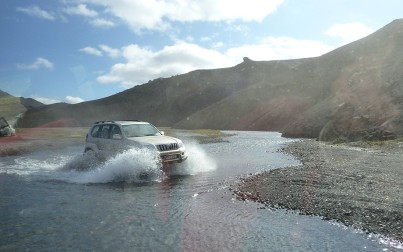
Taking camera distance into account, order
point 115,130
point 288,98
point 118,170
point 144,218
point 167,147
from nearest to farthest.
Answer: point 144,218, point 118,170, point 167,147, point 115,130, point 288,98

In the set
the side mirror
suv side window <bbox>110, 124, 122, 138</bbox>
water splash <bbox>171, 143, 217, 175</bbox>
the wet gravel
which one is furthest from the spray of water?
the wet gravel

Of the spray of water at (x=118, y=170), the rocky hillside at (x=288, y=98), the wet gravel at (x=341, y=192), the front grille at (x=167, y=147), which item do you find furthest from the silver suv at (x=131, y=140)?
the rocky hillside at (x=288, y=98)

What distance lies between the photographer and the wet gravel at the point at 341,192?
328 inches

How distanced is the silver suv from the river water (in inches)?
22.8

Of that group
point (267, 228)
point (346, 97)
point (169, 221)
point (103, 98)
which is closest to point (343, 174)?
point (267, 228)

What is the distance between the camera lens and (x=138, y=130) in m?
16.3

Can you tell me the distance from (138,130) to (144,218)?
785 cm

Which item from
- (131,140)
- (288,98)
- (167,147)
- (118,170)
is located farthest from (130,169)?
(288,98)

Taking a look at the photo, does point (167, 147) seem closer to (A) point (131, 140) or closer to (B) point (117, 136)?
(A) point (131, 140)

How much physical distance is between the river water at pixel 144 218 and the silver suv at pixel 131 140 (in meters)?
0.58

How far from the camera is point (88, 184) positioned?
44.1 ft

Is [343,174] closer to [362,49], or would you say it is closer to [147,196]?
[147,196]

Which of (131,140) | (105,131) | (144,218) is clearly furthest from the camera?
(105,131)

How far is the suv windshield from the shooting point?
15847 mm
